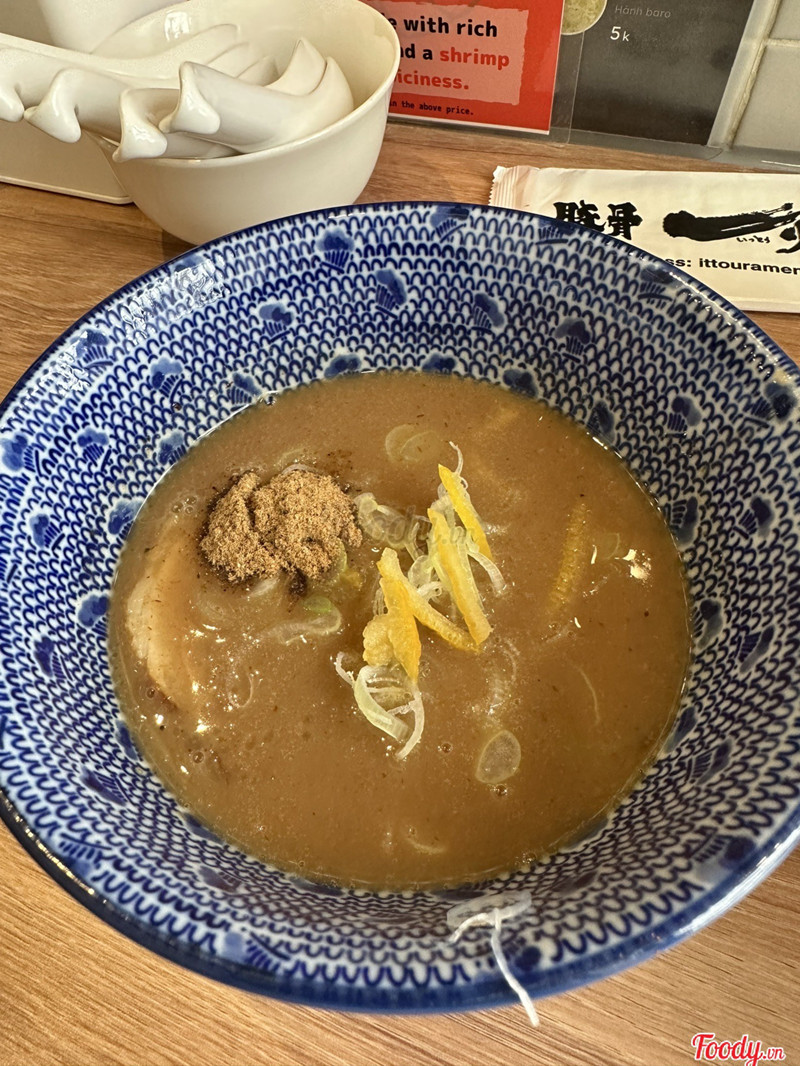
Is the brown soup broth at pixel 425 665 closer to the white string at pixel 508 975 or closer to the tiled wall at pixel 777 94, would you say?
the white string at pixel 508 975

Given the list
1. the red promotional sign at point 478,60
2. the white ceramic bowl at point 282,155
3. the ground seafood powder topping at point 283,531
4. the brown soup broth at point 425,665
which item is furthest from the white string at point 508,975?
the red promotional sign at point 478,60

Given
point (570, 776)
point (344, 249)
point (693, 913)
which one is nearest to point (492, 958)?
point (693, 913)

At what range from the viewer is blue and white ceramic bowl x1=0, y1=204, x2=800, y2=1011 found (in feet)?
1.96

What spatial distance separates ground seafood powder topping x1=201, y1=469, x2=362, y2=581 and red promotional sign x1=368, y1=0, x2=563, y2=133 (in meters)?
0.83

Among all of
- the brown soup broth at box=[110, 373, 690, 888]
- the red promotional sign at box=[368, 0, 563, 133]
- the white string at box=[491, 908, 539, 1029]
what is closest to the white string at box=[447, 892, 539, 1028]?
the white string at box=[491, 908, 539, 1029]

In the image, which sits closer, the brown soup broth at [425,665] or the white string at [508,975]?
the white string at [508,975]

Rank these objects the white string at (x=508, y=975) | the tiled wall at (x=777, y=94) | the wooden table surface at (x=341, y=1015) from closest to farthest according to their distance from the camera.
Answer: the white string at (x=508, y=975) → the wooden table surface at (x=341, y=1015) → the tiled wall at (x=777, y=94)

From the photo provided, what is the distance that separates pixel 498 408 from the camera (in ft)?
3.70

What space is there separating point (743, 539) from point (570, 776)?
0.33m

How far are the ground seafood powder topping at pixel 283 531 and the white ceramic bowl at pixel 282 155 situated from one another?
0.43 m

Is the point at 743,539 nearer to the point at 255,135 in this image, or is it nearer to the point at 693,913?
the point at 693,913

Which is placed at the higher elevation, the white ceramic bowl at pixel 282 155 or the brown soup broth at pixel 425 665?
the white ceramic bowl at pixel 282 155

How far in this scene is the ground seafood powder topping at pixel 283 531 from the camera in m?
0.98

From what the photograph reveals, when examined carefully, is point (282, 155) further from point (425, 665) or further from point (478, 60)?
point (425, 665)
